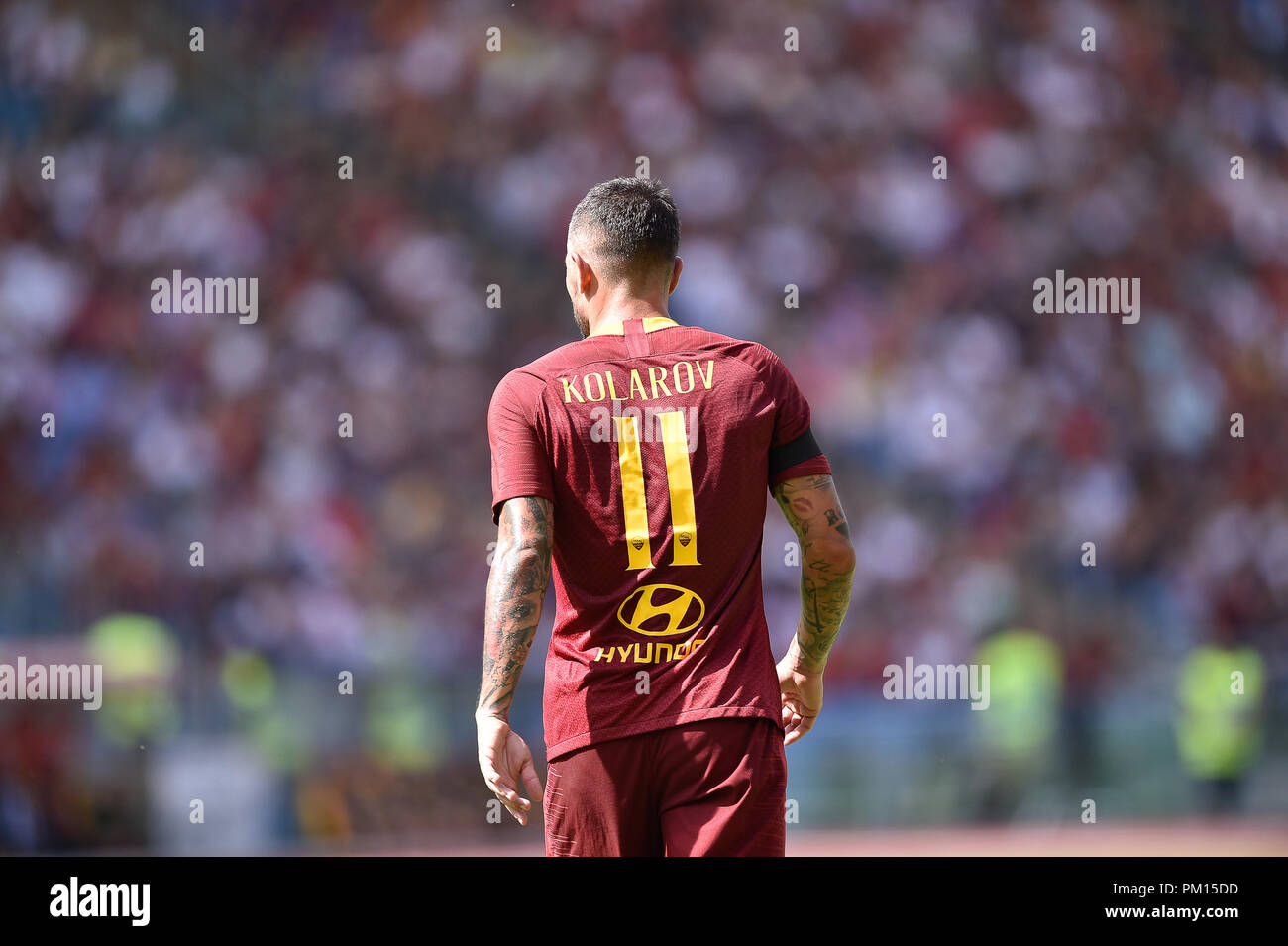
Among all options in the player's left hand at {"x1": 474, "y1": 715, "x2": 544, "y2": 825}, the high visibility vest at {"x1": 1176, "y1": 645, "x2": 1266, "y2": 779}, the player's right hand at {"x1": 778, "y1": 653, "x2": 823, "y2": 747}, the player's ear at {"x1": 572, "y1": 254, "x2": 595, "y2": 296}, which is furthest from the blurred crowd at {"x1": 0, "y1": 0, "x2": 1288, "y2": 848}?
the player's ear at {"x1": 572, "y1": 254, "x2": 595, "y2": 296}

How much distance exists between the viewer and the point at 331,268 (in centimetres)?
563

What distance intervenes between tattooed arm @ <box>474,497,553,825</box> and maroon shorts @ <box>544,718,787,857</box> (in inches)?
2.8

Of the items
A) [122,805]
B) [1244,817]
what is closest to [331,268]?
[122,805]

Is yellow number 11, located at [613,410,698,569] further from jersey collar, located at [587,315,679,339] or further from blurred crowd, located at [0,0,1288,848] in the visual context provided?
blurred crowd, located at [0,0,1288,848]

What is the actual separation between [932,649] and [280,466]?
3.02 meters

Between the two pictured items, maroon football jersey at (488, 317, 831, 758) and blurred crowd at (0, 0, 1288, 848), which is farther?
blurred crowd at (0, 0, 1288, 848)

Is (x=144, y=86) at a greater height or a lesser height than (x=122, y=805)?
greater

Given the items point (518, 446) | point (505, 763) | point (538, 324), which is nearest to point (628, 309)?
point (518, 446)

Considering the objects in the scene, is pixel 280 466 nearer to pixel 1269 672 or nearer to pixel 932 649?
pixel 932 649

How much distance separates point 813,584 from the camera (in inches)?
70.5

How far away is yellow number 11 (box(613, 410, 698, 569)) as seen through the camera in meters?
1.57

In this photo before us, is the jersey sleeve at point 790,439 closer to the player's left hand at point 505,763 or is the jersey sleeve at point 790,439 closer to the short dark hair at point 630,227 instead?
the short dark hair at point 630,227

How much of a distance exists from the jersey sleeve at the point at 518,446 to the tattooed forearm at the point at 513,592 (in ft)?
0.06

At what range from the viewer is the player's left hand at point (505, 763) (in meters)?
1.57
